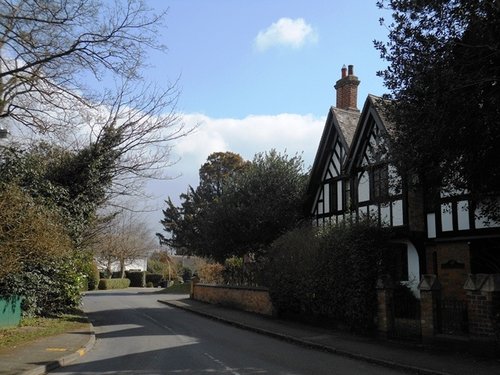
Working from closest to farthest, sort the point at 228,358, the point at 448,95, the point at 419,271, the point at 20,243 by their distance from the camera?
the point at 448,95
the point at 228,358
the point at 20,243
the point at 419,271

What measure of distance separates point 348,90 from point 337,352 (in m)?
18.7

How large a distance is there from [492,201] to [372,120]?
9.45 metres

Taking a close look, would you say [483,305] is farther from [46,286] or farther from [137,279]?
[137,279]

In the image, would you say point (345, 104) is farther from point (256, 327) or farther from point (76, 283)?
point (76, 283)

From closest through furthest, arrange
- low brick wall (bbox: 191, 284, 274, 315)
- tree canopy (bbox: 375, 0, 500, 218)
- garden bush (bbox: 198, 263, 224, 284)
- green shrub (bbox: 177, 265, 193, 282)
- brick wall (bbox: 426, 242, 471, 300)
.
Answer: tree canopy (bbox: 375, 0, 500, 218)
brick wall (bbox: 426, 242, 471, 300)
low brick wall (bbox: 191, 284, 274, 315)
garden bush (bbox: 198, 263, 224, 284)
green shrub (bbox: 177, 265, 193, 282)

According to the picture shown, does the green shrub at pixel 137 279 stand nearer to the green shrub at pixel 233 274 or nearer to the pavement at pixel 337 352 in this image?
the green shrub at pixel 233 274

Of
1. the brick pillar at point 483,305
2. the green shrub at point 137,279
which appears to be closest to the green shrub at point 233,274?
the brick pillar at point 483,305

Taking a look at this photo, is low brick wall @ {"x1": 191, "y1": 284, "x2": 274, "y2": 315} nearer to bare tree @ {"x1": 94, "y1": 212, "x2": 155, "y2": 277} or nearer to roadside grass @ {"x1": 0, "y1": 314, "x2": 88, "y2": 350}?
roadside grass @ {"x1": 0, "y1": 314, "x2": 88, "y2": 350}

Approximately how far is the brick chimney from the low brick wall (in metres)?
11.6

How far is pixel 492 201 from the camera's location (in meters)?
12.5

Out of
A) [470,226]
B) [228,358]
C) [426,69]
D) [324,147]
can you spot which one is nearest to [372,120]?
[324,147]

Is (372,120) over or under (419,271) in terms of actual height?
over

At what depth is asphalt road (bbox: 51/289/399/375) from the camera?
10.6 m

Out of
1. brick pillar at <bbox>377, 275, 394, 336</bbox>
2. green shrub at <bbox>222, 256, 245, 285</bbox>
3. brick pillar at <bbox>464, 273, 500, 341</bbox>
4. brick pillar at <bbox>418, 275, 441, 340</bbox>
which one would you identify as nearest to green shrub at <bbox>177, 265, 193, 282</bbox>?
green shrub at <bbox>222, 256, 245, 285</bbox>
